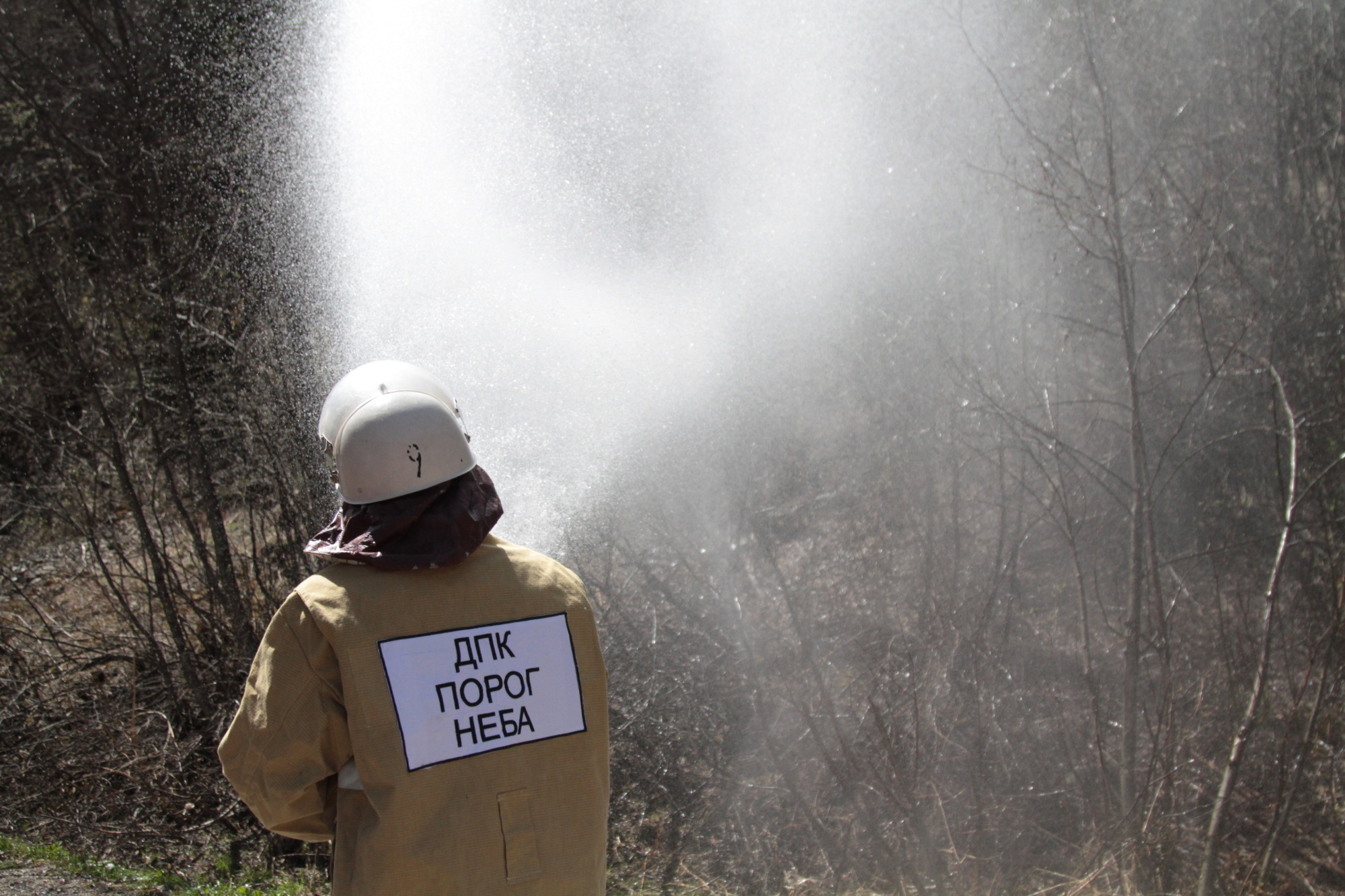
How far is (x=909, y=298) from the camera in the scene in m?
5.54

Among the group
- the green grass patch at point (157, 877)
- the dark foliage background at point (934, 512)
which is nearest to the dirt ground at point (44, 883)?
the green grass patch at point (157, 877)

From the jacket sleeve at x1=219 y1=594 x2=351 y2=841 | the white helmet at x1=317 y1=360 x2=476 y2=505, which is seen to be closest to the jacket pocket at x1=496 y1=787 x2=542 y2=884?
the jacket sleeve at x1=219 y1=594 x2=351 y2=841

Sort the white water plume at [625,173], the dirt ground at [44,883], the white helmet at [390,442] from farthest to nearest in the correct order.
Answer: the white water plume at [625,173] → the dirt ground at [44,883] → the white helmet at [390,442]

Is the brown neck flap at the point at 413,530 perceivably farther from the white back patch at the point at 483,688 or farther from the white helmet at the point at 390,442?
the white back patch at the point at 483,688

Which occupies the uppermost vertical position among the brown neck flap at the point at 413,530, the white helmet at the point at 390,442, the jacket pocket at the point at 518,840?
the white helmet at the point at 390,442

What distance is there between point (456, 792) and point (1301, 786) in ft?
14.3

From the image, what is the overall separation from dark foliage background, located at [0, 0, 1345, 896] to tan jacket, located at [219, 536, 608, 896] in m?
2.61

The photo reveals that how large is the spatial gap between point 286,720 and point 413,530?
0.39 metres

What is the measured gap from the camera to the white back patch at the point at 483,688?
1.75 m

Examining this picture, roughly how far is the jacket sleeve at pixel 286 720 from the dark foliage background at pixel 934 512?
9.53ft

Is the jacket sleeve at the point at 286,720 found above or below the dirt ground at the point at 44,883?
above

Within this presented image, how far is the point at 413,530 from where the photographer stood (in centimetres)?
182

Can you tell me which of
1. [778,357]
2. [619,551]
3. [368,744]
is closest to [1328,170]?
[778,357]

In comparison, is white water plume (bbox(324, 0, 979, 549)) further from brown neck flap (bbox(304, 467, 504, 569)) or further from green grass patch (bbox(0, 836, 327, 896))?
brown neck flap (bbox(304, 467, 504, 569))
